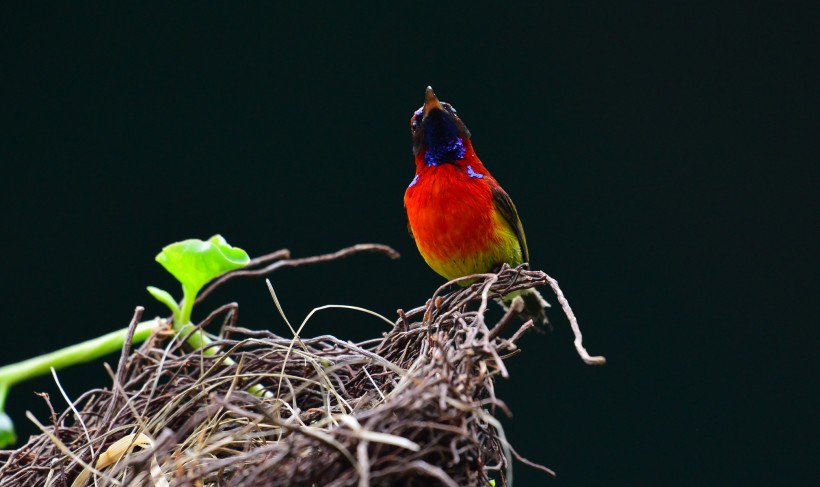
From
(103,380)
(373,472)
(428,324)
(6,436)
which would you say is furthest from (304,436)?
(103,380)

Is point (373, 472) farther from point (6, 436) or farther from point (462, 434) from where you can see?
point (6, 436)

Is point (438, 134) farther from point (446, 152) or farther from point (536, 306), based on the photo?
point (536, 306)

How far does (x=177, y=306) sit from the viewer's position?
130 centimetres

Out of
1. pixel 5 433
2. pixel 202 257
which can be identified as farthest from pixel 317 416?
pixel 5 433

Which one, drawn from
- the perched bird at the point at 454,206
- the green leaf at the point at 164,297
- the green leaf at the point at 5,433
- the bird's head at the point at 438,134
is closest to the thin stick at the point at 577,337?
the perched bird at the point at 454,206

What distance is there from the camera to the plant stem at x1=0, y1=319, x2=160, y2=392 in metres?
1.25

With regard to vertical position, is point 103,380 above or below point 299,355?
below

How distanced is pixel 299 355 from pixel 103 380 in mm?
1222

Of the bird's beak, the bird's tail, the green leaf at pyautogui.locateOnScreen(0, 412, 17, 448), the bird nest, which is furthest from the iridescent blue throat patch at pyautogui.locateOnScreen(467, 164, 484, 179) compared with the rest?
the green leaf at pyautogui.locateOnScreen(0, 412, 17, 448)

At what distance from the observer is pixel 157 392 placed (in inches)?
44.9

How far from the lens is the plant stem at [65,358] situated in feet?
4.11

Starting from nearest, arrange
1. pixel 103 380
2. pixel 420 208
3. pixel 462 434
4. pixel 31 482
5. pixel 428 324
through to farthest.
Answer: pixel 462 434, pixel 428 324, pixel 31 482, pixel 420 208, pixel 103 380

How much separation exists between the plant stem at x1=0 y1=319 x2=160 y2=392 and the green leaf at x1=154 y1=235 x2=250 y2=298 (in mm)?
121

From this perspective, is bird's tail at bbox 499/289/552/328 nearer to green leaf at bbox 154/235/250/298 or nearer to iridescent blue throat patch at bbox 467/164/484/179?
iridescent blue throat patch at bbox 467/164/484/179
